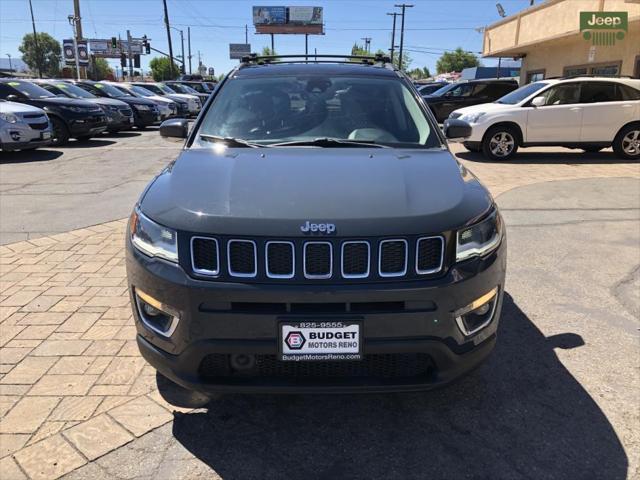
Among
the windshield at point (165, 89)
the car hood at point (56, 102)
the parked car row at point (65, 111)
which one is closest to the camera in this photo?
the parked car row at point (65, 111)

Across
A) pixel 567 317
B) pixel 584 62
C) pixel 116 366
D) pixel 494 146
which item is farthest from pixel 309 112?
pixel 584 62

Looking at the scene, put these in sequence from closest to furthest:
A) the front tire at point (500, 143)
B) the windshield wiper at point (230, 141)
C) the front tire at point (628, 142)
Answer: the windshield wiper at point (230, 141) → the front tire at point (500, 143) → the front tire at point (628, 142)

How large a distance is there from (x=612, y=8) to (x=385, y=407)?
1801cm

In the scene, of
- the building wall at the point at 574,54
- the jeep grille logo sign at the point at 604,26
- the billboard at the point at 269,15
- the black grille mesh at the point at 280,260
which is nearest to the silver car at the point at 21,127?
the black grille mesh at the point at 280,260

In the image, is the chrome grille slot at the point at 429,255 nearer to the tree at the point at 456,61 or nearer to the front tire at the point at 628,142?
the front tire at the point at 628,142

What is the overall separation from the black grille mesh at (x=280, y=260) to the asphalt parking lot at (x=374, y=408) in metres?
0.91

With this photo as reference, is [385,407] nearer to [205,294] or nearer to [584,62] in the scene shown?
[205,294]

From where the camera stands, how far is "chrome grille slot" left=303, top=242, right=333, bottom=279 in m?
2.21

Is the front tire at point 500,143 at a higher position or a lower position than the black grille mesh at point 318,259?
lower

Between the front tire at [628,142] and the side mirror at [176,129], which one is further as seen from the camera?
the front tire at [628,142]

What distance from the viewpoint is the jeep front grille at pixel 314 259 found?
221 centimetres

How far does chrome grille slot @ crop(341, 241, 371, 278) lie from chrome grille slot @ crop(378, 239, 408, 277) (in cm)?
6

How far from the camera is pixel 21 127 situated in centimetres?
1109

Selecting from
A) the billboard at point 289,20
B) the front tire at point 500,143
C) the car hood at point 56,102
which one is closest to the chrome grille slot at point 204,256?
the front tire at point 500,143
